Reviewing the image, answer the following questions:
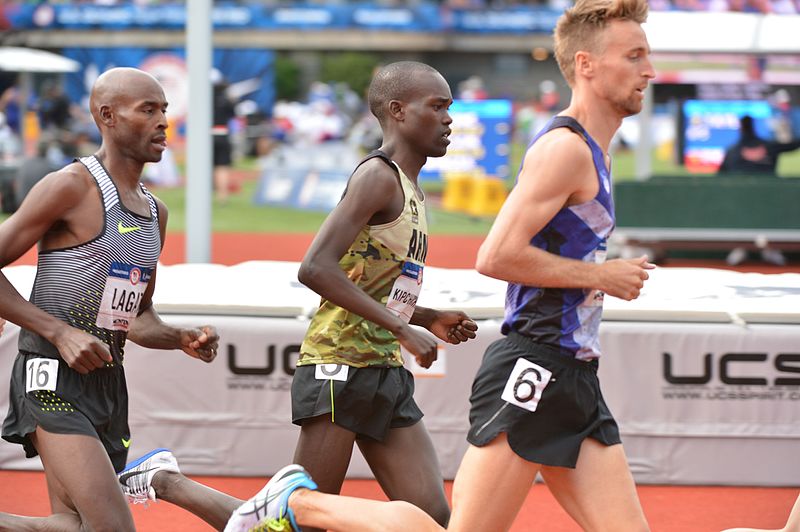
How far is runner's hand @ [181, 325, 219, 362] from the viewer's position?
3967 millimetres

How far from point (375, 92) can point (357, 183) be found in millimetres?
414

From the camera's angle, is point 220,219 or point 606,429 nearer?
point 606,429

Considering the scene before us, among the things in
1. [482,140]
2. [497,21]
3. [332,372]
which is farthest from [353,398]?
[497,21]

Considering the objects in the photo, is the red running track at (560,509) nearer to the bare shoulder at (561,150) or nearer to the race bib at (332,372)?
the race bib at (332,372)

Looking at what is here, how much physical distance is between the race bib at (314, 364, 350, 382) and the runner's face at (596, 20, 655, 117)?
1.19 m

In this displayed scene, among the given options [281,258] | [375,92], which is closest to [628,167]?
[281,258]

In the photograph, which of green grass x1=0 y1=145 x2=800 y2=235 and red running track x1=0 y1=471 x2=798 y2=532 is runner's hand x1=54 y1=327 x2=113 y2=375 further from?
green grass x1=0 y1=145 x2=800 y2=235

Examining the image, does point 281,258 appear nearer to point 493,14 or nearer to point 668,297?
point 668,297

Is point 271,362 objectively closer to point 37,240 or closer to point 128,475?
point 128,475

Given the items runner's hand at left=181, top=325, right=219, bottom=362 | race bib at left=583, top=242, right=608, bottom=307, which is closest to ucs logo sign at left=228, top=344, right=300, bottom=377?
runner's hand at left=181, top=325, right=219, bottom=362

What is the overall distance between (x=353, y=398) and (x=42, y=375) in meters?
0.97

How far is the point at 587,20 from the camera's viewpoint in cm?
331

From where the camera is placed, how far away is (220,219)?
1880 cm

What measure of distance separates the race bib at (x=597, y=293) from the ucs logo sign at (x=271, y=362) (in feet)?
8.98
